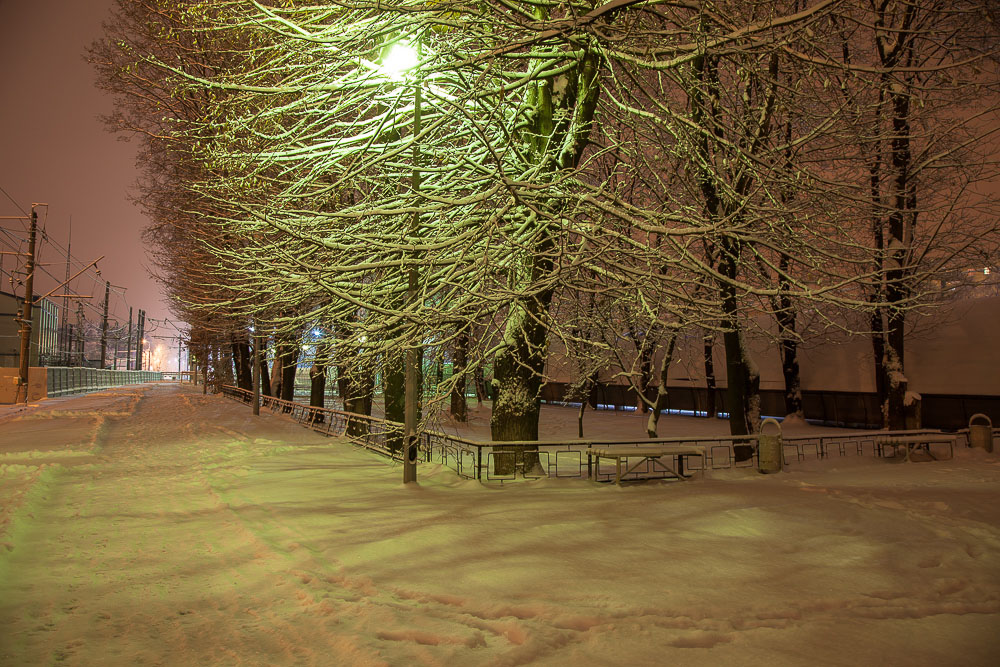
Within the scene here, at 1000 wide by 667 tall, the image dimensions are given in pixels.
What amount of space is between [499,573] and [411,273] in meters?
5.46

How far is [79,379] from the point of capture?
159ft

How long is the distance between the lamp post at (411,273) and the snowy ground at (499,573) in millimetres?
697

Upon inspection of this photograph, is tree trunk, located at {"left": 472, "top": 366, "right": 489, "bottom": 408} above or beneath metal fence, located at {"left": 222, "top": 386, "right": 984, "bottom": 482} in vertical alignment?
above

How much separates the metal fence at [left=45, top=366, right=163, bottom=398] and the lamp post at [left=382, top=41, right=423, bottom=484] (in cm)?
3577

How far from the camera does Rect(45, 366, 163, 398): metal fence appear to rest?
4022 cm

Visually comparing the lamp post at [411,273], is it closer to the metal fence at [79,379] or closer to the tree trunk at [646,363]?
the tree trunk at [646,363]

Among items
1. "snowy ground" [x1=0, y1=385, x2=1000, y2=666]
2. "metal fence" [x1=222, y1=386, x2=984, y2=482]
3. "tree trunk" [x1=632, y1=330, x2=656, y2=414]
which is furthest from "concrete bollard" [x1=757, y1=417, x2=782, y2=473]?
"tree trunk" [x1=632, y1=330, x2=656, y2=414]

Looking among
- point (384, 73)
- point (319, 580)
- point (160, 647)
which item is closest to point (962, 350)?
point (384, 73)

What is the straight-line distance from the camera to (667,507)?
8156 millimetres

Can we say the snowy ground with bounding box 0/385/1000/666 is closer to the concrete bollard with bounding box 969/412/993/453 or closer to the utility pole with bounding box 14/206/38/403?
the concrete bollard with bounding box 969/412/993/453

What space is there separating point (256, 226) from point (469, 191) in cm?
383

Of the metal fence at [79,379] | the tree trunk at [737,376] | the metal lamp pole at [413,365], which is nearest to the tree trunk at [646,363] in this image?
the tree trunk at [737,376]

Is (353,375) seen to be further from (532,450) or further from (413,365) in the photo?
(532,450)

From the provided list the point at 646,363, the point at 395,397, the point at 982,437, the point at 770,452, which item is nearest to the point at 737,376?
the point at 770,452
